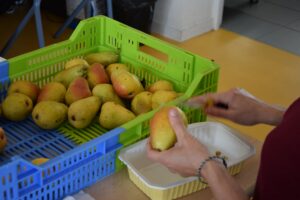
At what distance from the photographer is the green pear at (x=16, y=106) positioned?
3.84 ft

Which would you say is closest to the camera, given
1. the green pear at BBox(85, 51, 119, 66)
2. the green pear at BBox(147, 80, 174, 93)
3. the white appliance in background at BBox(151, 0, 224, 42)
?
the green pear at BBox(147, 80, 174, 93)

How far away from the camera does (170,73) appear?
134 cm

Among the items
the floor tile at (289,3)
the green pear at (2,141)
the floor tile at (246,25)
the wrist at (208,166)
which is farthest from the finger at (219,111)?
the floor tile at (289,3)

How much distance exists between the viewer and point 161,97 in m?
1.17

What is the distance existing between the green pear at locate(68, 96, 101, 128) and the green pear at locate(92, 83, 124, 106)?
0.04m

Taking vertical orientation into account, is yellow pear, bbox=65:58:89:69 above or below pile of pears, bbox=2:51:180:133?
above

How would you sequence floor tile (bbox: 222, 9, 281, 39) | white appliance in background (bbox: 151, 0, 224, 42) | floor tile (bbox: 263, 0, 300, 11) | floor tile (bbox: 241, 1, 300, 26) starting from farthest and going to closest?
1. floor tile (bbox: 263, 0, 300, 11)
2. floor tile (bbox: 241, 1, 300, 26)
3. floor tile (bbox: 222, 9, 281, 39)
4. white appliance in background (bbox: 151, 0, 224, 42)

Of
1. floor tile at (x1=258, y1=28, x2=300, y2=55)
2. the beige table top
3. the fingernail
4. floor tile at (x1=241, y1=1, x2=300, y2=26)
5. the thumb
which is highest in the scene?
the fingernail

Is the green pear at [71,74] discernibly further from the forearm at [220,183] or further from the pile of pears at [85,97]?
the forearm at [220,183]

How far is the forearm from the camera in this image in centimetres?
88

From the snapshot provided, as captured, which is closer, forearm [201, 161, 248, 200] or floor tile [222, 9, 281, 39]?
forearm [201, 161, 248, 200]

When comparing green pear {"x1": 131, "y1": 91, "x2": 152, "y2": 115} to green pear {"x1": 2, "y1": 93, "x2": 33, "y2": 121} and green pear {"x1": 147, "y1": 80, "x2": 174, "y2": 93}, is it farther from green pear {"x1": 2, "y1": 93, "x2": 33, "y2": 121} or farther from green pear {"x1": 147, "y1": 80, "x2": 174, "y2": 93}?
green pear {"x1": 2, "y1": 93, "x2": 33, "y2": 121}

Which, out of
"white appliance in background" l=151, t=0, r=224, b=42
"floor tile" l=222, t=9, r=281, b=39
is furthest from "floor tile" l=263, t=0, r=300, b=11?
"white appliance in background" l=151, t=0, r=224, b=42

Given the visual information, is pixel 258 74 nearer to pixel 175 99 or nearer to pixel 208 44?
pixel 208 44
